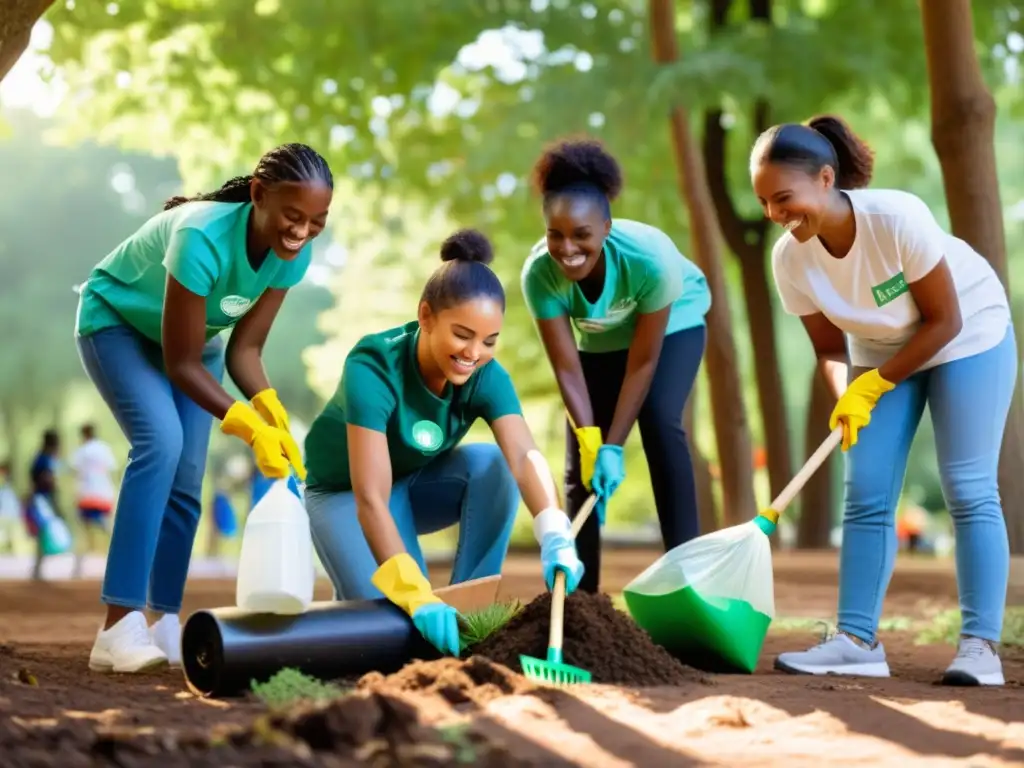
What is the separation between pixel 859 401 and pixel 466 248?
4.15ft

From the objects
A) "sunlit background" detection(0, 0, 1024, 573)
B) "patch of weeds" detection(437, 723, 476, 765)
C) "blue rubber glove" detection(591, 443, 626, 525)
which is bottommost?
"patch of weeds" detection(437, 723, 476, 765)

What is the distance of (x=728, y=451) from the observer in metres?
9.95

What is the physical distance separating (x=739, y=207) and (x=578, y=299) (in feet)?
27.4

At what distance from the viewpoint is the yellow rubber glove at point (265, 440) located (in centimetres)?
380

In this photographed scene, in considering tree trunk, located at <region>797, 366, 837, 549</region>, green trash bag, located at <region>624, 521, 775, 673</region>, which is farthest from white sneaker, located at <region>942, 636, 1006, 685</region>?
tree trunk, located at <region>797, 366, 837, 549</region>

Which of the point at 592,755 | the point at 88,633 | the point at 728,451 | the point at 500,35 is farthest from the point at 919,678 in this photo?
the point at 500,35

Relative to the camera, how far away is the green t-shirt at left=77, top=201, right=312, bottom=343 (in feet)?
13.0

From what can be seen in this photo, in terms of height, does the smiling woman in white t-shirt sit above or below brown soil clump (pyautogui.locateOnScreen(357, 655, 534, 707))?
above

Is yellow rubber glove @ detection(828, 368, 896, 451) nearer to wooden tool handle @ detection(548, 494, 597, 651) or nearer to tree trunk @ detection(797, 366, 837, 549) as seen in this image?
wooden tool handle @ detection(548, 494, 597, 651)

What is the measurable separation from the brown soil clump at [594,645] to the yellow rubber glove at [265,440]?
2.44 feet

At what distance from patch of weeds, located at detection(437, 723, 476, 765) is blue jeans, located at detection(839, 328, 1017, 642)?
1842 millimetres

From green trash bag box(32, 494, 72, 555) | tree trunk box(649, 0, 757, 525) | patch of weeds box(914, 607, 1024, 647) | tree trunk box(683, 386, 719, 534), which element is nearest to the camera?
patch of weeds box(914, 607, 1024, 647)

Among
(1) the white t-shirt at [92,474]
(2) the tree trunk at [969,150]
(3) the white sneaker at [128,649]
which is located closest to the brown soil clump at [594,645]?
(3) the white sneaker at [128,649]

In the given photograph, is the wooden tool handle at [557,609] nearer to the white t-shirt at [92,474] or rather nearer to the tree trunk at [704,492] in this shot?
the tree trunk at [704,492]
